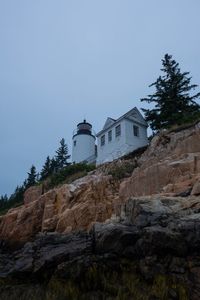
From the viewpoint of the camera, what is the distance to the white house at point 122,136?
3331 cm

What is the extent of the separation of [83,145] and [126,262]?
36932 millimetres

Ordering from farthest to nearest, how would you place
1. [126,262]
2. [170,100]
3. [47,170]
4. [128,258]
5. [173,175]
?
[47,170] → [170,100] → [173,175] → [128,258] → [126,262]

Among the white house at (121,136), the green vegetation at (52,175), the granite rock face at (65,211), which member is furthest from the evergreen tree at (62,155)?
the granite rock face at (65,211)

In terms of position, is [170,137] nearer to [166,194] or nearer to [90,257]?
[166,194]

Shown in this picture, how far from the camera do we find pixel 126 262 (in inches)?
298

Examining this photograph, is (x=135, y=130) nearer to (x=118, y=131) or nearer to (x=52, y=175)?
(x=118, y=131)

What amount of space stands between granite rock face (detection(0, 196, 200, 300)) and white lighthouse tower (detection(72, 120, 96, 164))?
33.6 m

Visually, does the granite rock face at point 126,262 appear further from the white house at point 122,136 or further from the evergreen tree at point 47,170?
the evergreen tree at point 47,170

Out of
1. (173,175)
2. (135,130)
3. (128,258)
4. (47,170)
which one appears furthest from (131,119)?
(128,258)

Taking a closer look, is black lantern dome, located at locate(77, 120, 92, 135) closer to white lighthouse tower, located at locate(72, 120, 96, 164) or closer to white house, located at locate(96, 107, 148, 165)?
white lighthouse tower, located at locate(72, 120, 96, 164)

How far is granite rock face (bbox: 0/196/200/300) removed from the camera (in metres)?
6.86

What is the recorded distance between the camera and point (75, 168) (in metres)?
29.7

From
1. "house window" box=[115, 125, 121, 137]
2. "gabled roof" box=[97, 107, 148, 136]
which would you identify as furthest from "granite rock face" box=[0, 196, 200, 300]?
"gabled roof" box=[97, 107, 148, 136]

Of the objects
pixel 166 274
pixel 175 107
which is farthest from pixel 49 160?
pixel 166 274
